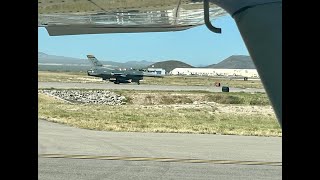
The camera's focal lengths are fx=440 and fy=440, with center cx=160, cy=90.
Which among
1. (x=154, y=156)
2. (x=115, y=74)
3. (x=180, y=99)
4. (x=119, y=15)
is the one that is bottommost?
(x=154, y=156)

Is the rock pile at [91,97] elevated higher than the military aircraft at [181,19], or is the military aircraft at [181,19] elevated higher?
the military aircraft at [181,19]

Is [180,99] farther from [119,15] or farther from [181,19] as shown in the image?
[119,15]

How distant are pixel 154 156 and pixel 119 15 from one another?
577 centimetres

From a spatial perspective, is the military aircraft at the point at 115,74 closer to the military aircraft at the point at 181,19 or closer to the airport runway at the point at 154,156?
the airport runway at the point at 154,156

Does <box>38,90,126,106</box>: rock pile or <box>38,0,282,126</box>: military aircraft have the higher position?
<box>38,0,282,126</box>: military aircraft

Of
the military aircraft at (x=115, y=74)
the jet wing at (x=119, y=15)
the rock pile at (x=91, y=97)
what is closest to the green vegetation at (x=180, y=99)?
the rock pile at (x=91, y=97)

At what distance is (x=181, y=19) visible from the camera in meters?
1.22

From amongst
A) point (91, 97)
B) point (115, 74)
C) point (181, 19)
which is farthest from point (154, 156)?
point (115, 74)

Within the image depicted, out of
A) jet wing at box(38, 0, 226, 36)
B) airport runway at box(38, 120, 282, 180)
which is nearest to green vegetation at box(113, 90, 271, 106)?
airport runway at box(38, 120, 282, 180)

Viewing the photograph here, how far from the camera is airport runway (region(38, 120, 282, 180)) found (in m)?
5.54

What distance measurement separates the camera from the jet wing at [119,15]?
1.00 metres

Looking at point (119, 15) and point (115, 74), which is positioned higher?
point (115, 74)

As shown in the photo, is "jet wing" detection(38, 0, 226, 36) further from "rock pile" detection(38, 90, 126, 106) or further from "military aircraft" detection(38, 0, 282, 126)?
"rock pile" detection(38, 90, 126, 106)

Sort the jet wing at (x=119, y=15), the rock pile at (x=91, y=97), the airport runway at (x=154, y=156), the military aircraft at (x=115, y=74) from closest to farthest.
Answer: the jet wing at (x=119, y=15)
the airport runway at (x=154, y=156)
the rock pile at (x=91, y=97)
the military aircraft at (x=115, y=74)
